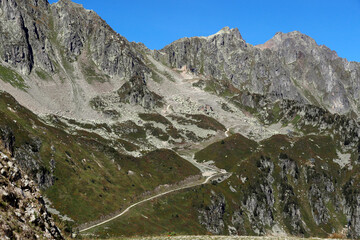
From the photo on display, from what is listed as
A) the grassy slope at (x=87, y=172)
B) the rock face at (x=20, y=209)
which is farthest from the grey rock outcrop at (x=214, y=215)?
the rock face at (x=20, y=209)

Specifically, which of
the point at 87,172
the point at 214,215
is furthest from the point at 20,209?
the point at 214,215

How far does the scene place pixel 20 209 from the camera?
48.6 ft

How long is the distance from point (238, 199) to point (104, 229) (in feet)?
354

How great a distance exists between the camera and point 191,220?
144000 millimetres

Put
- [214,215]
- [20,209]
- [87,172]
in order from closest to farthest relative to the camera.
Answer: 1. [20,209]
2. [87,172]
3. [214,215]

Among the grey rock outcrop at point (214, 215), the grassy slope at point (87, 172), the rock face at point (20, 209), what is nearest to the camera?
the rock face at point (20, 209)

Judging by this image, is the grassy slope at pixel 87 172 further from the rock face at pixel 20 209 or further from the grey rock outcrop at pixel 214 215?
the rock face at pixel 20 209

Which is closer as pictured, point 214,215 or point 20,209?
point 20,209

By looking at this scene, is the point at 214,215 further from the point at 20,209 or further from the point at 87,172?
the point at 20,209

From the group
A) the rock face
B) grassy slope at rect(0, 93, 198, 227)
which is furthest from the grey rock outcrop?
the rock face

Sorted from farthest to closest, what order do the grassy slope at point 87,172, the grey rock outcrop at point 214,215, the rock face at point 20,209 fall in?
→ 1. the grey rock outcrop at point 214,215
2. the grassy slope at point 87,172
3. the rock face at point 20,209

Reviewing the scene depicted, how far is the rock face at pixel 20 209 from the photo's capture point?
43.7ft

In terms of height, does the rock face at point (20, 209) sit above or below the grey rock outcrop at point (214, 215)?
above

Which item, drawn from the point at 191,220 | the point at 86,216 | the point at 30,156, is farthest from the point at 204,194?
the point at 30,156
